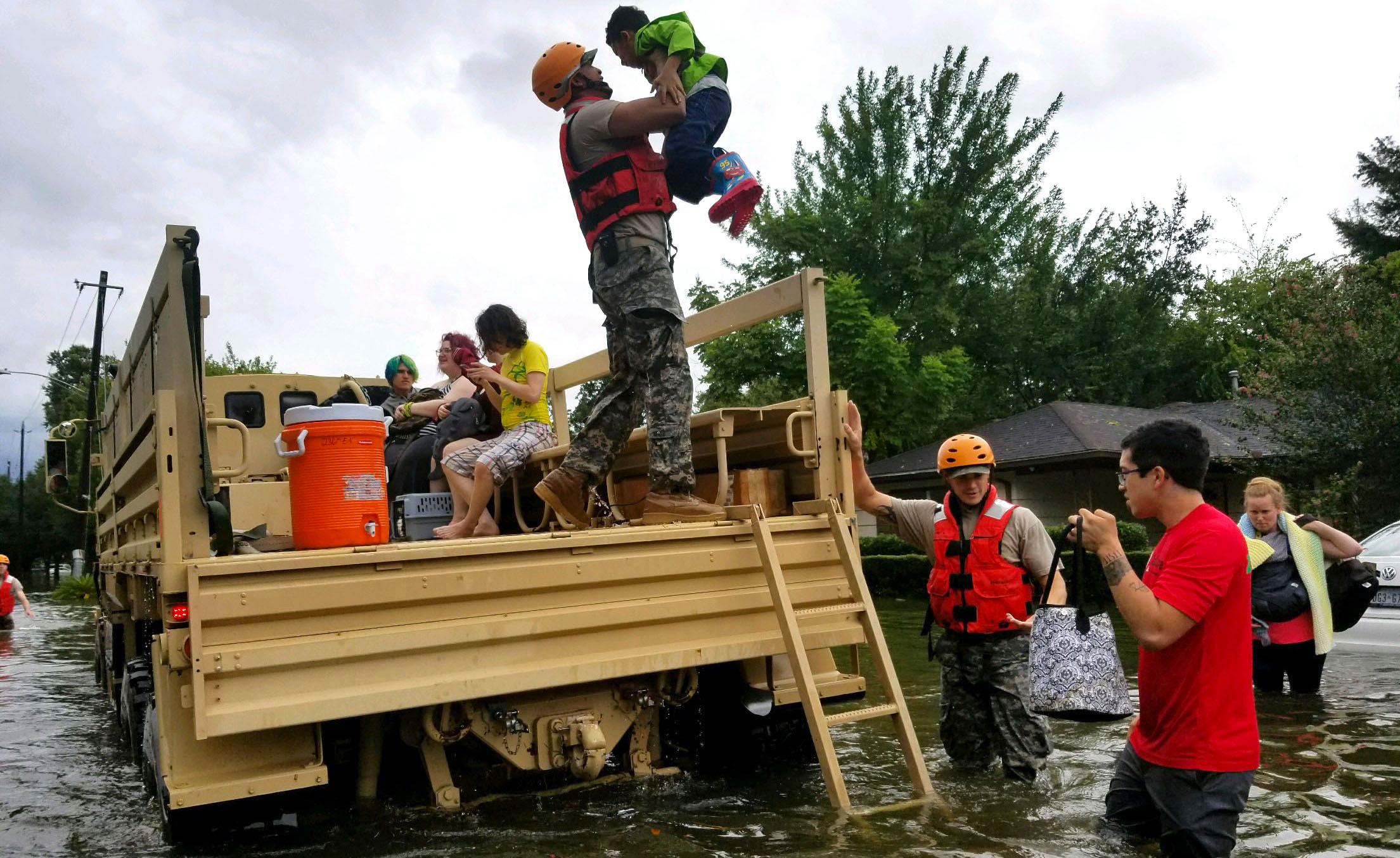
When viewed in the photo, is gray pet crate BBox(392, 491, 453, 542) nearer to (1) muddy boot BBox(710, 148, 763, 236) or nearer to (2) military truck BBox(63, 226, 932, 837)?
(2) military truck BBox(63, 226, 932, 837)

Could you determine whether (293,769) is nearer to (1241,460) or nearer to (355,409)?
(355,409)

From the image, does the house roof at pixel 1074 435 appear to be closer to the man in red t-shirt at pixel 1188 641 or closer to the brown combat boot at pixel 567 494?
the brown combat boot at pixel 567 494

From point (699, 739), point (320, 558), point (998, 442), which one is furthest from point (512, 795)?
point (998, 442)

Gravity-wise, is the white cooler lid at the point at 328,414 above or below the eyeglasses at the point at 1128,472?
above

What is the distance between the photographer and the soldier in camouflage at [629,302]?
189 inches

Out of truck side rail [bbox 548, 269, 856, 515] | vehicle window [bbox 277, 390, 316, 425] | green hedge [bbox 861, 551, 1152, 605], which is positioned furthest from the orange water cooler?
green hedge [bbox 861, 551, 1152, 605]

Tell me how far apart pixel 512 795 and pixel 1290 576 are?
5.45m

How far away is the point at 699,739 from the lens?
512 centimetres

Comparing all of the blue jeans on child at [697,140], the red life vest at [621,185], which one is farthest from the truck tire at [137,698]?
the blue jeans on child at [697,140]

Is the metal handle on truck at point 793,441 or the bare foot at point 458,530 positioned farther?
the bare foot at point 458,530

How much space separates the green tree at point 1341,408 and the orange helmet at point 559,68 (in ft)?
51.7

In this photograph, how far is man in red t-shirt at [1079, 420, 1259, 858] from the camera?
11.0 ft

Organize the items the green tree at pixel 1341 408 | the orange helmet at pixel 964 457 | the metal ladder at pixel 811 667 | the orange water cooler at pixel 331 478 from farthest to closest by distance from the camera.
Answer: the green tree at pixel 1341 408, the orange helmet at pixel 964 457, the metal ladder at pixel 811 667, the orange water cooler at pixel 331 478

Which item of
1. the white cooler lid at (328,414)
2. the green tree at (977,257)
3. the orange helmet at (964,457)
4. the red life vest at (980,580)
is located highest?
the green tree at (977,257)
